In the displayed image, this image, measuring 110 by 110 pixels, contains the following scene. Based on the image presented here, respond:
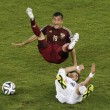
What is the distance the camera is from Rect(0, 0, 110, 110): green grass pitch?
466 inches

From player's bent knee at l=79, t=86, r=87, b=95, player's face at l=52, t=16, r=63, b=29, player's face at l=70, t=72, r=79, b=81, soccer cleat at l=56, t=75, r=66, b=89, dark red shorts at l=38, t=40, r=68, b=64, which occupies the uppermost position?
player's face at l=52, t=16, r=63, b=29

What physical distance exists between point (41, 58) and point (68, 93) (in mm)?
4243

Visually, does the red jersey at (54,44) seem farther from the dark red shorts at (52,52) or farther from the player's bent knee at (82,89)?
the player's bent knee at (82,89)

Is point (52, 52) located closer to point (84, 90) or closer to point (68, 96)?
point (68, 96)

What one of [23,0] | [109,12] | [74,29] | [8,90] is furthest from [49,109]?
[23,0]

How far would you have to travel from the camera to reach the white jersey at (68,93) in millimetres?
11555

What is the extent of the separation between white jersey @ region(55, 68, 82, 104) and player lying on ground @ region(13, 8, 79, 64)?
756 mm

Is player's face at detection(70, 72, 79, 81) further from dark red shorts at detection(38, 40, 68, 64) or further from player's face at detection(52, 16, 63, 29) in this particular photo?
player's face at detection(52, 16, 63, 29)

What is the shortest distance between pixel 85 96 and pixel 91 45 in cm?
570

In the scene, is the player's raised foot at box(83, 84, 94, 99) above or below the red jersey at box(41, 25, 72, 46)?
below

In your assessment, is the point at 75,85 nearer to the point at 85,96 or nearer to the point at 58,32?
the point at 85,96

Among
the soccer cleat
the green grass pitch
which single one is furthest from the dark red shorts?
the soccer cleat

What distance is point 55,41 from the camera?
13156mm

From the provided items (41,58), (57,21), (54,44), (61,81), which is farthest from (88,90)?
(41,58)
